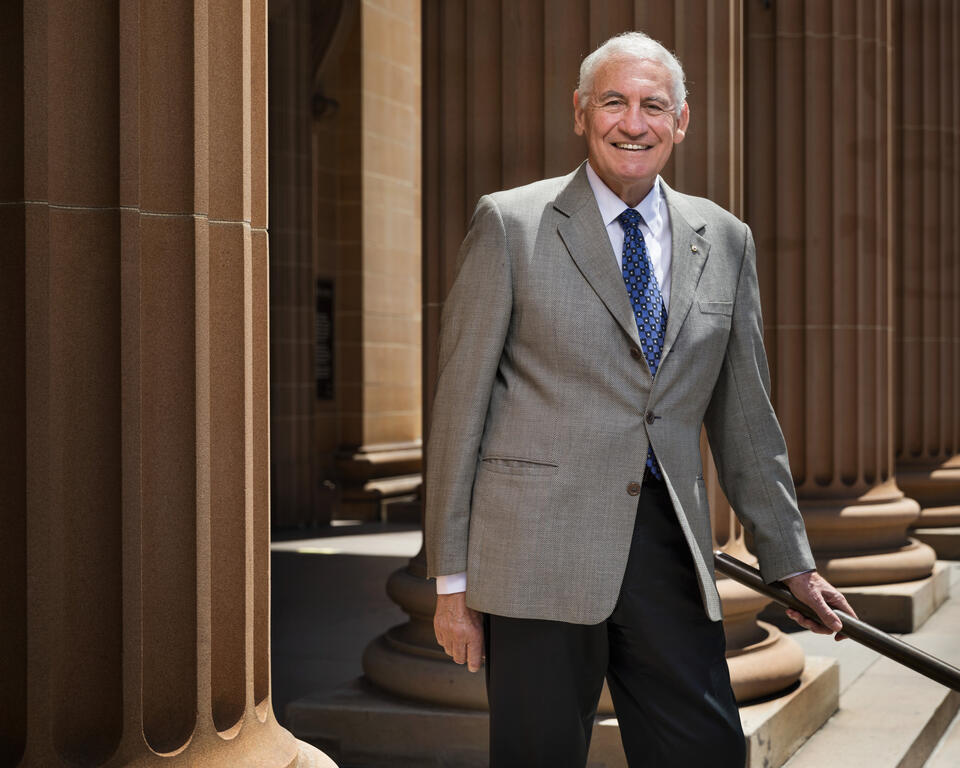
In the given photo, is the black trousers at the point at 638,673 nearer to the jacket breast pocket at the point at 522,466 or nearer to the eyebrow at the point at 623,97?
the jacket breast pocket at the point at 522,466

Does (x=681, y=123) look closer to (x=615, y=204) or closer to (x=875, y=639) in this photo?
(x=615, y=204)

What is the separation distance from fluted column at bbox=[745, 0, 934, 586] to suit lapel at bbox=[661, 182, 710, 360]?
5.40 meters

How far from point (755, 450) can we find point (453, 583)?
31.0 inches

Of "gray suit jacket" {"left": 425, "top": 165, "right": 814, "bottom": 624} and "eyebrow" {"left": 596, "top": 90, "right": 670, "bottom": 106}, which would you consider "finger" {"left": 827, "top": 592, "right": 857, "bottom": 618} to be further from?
"eyebrow" {"left": 596, "top": 90, "right": 670, "bottom": 106}

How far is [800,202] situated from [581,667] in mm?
6012

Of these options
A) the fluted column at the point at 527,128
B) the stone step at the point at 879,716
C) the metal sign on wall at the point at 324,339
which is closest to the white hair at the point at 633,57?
the fluted column at the point at 527,128

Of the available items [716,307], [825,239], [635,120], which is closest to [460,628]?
[716,307]

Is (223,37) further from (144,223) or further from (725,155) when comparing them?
(725,155)

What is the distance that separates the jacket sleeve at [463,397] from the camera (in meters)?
2.81

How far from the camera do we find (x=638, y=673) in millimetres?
2889

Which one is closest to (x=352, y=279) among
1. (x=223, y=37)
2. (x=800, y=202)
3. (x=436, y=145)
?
(x=800, y=202)

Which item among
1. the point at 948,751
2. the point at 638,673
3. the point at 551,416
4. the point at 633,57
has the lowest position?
the point at 948,751

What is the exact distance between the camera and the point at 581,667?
9.30 ft

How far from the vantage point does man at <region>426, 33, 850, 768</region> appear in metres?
2.81
